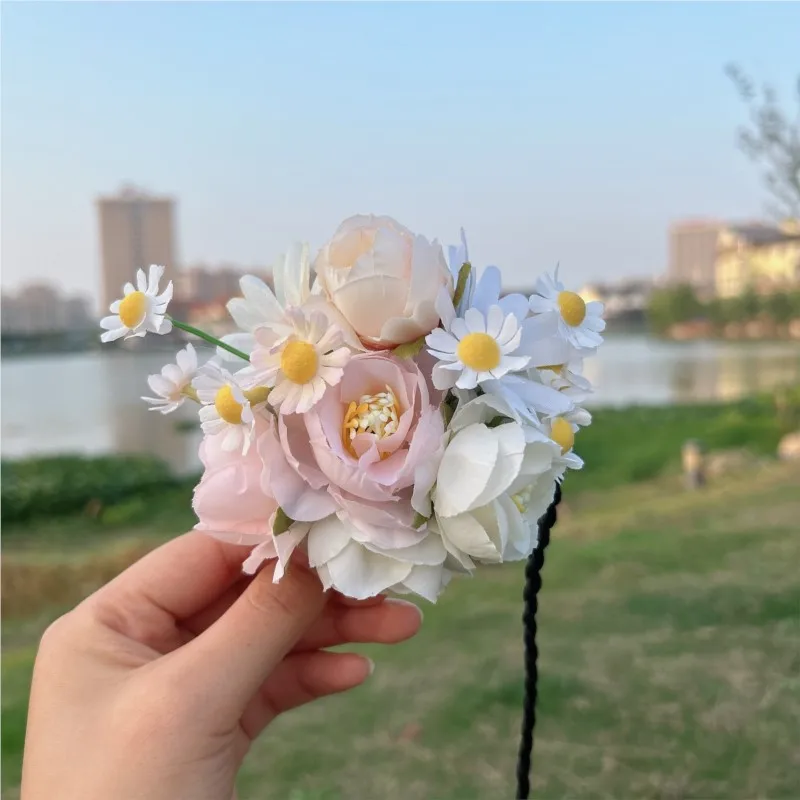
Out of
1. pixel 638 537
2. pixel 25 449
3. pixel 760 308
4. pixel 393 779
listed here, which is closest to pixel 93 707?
pixel 393 779

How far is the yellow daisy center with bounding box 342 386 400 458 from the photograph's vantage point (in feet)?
1.73

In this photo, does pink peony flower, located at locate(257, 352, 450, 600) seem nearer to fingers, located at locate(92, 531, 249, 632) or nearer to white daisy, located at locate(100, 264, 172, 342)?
white daisy, located at locate(100, 264, 172, 342)

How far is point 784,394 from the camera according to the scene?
622cm

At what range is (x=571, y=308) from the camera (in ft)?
1.98

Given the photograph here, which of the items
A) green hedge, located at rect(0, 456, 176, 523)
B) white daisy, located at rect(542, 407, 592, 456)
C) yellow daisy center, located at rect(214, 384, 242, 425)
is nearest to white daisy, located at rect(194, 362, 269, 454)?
yellow daisy center, located at rect(214, 384, 242, 425)

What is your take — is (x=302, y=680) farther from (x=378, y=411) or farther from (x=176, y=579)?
(x=378, y=411)

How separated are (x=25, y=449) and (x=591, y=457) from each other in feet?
14.1

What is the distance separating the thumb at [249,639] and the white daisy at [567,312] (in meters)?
0.30

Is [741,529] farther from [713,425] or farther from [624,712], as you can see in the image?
[713,425]

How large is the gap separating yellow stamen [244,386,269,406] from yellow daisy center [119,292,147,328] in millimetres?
102

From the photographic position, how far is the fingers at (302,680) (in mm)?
877

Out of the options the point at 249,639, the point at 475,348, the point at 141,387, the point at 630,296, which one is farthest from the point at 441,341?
the point at 630,296

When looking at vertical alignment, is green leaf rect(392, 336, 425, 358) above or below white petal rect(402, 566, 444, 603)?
above

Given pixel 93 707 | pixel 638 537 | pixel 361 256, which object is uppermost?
pixel 361 256
